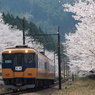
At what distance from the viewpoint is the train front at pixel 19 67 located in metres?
20.2

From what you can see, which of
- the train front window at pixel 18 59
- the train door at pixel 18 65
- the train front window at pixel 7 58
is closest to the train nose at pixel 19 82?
the train door at pixel 18 65

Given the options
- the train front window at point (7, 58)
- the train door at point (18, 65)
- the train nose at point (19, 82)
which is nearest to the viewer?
the train door at point (18, 65)

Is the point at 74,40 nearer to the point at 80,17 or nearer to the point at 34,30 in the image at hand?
the point at 80,17

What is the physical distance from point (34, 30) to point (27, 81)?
6953cm

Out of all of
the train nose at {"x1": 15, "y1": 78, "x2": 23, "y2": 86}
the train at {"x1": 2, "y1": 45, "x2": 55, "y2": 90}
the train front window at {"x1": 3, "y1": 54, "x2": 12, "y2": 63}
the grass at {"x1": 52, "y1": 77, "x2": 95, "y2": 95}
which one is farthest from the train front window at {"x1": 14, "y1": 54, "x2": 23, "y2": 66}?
the grass at {"x1": 52, "y1": 77, "x2": 95, "y2": 95}

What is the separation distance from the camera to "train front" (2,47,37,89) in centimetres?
2019

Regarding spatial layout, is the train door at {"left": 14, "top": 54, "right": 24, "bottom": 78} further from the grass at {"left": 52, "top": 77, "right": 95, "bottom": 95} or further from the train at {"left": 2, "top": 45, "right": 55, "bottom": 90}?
the grass at {"left": 52, "top": 77, "right": 95, "bottom": 95}

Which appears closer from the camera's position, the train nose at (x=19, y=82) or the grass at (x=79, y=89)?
the grass at (x=79, y=89)

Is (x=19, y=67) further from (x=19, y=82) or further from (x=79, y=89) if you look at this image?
(x=79, y=89)

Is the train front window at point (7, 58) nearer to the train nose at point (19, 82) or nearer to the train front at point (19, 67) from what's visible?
the train front at point (19, 67)

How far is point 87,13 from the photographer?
13430mm

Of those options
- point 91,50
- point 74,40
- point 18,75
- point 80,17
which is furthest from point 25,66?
point 80,17

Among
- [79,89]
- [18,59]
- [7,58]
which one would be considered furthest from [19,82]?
[79,89]

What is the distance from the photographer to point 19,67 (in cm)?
2025
